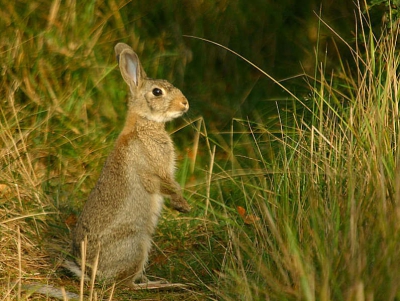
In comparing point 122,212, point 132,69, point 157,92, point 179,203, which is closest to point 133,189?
point 122,212

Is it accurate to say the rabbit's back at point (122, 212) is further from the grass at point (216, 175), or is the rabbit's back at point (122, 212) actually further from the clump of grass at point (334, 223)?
the clump of grass at point (334, 223)

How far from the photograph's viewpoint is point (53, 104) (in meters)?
6.67

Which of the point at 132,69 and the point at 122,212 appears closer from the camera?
the point at 122,212

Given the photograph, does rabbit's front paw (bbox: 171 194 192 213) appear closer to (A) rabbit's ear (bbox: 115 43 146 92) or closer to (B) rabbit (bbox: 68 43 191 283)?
(B) rabbit (bbox: 68 43 191 283)

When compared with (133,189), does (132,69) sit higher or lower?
higher

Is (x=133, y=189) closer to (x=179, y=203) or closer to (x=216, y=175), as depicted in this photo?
(x=179, y=203)

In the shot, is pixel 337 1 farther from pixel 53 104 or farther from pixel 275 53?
pixel 53 104

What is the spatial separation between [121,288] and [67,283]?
319 mm

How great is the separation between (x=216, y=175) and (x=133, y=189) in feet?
3.61

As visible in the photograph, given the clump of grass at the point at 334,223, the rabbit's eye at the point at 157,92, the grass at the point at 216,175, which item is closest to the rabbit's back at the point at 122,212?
the grass at the point at 216,175

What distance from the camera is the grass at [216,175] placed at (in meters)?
3.91

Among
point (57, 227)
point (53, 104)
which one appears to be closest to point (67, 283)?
point (57, 227)

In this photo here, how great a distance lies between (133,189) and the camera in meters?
5.35

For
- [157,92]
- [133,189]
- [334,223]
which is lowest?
[133,189]
